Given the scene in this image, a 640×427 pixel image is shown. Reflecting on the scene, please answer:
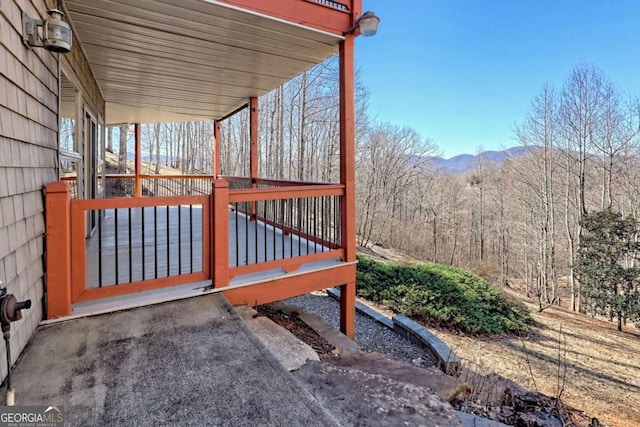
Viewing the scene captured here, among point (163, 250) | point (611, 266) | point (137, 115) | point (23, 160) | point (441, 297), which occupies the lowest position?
point (611, 266)

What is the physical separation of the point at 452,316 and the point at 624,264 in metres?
10.0

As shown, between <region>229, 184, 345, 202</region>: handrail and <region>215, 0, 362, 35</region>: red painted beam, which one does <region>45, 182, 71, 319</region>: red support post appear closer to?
<region>229, 184, 345, 202</region>: handrail

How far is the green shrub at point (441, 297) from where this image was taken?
7.70 m

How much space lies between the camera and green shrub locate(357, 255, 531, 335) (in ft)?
25.3

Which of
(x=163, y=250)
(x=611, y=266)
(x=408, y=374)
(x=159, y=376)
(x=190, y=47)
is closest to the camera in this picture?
(x=159, y=376)

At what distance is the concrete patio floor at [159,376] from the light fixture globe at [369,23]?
3076 mm

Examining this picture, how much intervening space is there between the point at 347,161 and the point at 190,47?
2277mm

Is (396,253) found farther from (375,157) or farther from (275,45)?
(275,45)

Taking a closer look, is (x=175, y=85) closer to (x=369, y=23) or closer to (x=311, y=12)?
(x=311, y=12)

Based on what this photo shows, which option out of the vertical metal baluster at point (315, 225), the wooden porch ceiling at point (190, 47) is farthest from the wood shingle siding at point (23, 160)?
the vertical metal baluster at point (315, 225)

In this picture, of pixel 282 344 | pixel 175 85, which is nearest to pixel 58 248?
pixel 282 344

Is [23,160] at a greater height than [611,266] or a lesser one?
greater

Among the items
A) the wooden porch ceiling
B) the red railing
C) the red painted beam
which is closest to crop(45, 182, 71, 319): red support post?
the red railing

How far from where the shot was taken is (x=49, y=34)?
2.23 meters
